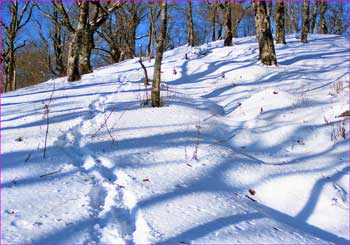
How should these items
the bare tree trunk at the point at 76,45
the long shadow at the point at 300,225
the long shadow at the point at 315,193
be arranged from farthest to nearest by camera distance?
the bare tree trunk at the point at 76,45, the long shadow at the point at 315,193, the long shadow at the point at 300,225

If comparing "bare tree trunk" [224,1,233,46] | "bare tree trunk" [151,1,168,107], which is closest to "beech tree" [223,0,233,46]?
"bare tree trunk" [224,1,233,46]

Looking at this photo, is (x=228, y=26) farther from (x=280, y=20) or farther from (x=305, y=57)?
(x=305, y=57)

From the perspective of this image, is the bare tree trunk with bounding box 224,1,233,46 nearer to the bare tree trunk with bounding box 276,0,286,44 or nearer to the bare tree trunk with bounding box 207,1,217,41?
the bare tree trunk with bounding box 276,0,286,44

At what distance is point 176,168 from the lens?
3477 mm

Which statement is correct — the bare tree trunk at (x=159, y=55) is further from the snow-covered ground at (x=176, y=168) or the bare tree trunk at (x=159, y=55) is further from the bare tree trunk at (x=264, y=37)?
the bare tree trunk at (x=264, y=37)

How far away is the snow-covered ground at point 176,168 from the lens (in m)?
2.34

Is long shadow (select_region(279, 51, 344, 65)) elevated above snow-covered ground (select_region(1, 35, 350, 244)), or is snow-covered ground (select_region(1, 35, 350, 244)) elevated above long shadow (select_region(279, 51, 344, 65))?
long shadow (select_region(279, 51, 344, 65))

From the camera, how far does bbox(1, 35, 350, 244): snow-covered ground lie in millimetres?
2342

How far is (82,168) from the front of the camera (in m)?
3.20

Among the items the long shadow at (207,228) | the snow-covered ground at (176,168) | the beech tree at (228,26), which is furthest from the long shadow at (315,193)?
the beech tree at (228,26)

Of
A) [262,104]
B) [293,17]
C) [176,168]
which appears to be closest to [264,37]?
[262,104]

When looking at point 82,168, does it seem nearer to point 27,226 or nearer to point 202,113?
point 27,226

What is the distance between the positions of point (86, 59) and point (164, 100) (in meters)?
6.36

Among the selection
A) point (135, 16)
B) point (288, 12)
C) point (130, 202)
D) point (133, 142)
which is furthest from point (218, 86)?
point (288, 12)
